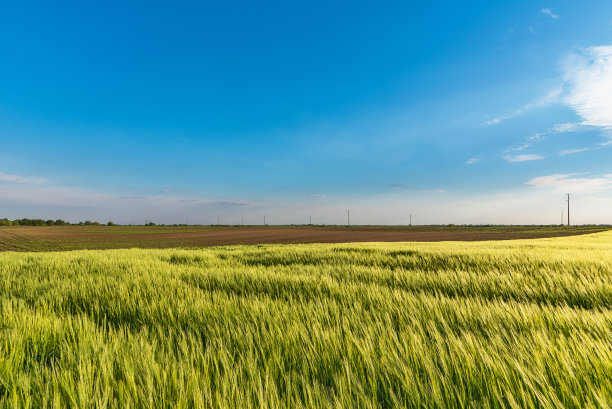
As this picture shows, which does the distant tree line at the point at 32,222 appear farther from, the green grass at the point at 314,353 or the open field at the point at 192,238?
the green grass at the point at 314,353

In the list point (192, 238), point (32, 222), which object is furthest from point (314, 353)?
point (32, 222)

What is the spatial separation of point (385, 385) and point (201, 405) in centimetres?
70

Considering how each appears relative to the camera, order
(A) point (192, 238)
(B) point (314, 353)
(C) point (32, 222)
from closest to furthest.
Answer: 1. (B) point (314, 353)
2. (A) point (192, 238)
3. (C) point (32, 222)

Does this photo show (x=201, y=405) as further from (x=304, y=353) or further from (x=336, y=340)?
(x=336, y=340)

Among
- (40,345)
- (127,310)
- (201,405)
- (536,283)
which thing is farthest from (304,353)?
(536,283)

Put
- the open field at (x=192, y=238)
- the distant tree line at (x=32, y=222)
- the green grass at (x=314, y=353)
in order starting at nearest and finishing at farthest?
the green grass at (x=314, y=353)
the open field at (x=192, y=238)
the distant tree line at (x=32, y=222)

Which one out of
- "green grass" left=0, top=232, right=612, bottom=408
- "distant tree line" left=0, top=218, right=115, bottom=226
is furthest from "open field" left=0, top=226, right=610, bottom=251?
"distant tree line" left=0, top=218, right=115, bottom=226

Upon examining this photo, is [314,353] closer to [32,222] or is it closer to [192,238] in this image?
[192,238]

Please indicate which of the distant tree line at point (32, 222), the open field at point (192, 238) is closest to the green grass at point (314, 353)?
the open field at point (192, 238)

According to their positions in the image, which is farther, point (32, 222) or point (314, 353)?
point (32, 222)

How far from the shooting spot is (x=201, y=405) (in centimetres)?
92

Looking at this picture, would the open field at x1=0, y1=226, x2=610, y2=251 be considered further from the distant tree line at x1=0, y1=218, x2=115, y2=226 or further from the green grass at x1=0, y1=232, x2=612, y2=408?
the distant tree line at x1=0, y1=218, x2=115, y2=226

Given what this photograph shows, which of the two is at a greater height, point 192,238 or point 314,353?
point 314,353

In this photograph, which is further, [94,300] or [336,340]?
[94,300]
